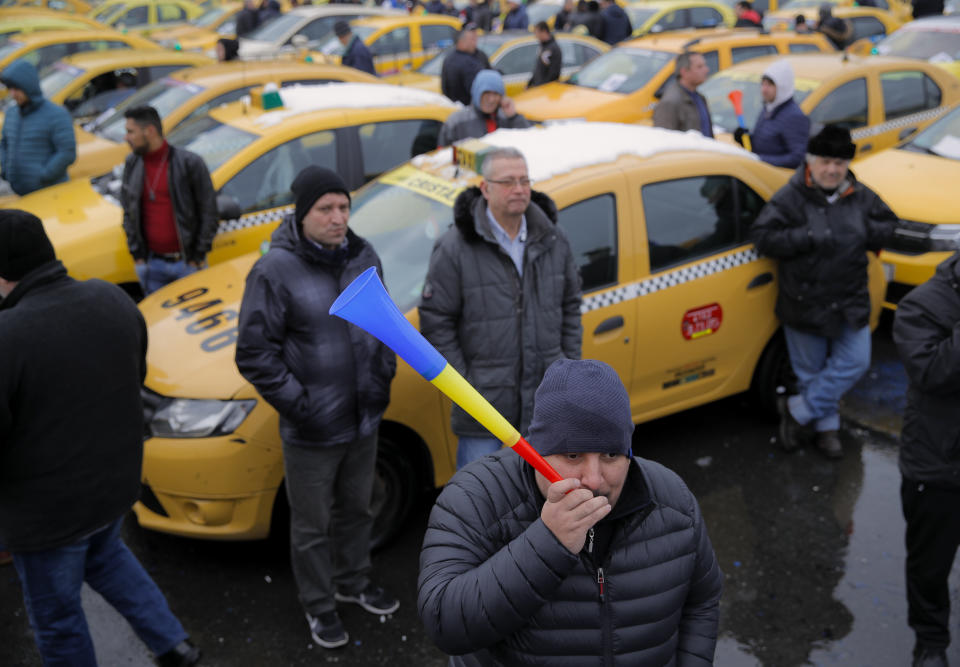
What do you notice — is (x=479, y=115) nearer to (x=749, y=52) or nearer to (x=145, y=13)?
(x=749, y=52)

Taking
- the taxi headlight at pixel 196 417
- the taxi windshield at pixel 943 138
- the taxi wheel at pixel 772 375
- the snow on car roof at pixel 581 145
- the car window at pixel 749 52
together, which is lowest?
the taxi wheel at pixel 772 375

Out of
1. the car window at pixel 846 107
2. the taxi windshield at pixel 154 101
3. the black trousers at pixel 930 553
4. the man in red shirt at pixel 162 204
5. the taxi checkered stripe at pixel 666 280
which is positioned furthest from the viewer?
the car window at pixel 846 107

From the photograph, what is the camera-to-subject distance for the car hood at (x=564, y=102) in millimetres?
9695

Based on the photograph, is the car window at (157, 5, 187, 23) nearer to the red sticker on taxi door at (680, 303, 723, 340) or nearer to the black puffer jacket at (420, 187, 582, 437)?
the red sticker on taxi door at (680, 303, 723, 340)

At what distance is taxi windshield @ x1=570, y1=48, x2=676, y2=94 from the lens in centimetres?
1012

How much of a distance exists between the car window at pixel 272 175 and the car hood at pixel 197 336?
1.01 metres

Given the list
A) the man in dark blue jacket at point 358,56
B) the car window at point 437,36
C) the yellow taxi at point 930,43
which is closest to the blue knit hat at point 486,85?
the man in dark blue jacket at point 358,56

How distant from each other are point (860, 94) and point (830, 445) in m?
4.54

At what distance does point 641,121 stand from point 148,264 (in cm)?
573

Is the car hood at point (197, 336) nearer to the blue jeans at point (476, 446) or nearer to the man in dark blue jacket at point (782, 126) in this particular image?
the blue jeans at point (476, 446)

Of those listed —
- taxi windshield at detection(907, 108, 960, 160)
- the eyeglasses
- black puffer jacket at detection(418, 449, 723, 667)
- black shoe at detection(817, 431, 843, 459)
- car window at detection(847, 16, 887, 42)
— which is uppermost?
the eyeglasses

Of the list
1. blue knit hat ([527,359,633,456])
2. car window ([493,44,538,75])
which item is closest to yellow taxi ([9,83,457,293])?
blue knit hat ([527,359,633,456])

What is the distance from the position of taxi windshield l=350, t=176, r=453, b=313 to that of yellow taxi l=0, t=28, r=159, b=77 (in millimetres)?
8718

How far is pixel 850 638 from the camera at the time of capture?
382 cm
